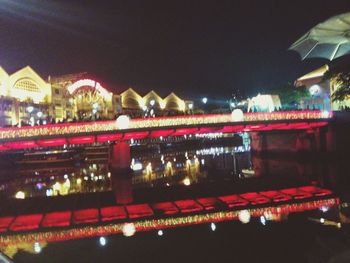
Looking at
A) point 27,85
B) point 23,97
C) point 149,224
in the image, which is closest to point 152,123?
point 149,224

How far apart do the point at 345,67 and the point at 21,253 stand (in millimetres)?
39878

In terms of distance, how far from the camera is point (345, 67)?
45.3m

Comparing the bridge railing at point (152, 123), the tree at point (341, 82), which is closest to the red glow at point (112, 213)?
the bridge railing at point (152, 123)

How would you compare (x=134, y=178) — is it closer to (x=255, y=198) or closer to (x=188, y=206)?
(x=188, y=206)

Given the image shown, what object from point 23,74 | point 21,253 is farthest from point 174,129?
point 23,74

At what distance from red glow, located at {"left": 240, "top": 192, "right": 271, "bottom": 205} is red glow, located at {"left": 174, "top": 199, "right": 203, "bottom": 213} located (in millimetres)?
3151

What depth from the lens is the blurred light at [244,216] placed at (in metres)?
19.2

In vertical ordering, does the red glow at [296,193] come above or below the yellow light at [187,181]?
below

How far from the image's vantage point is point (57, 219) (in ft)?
75.5

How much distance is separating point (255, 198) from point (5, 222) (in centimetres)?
1455

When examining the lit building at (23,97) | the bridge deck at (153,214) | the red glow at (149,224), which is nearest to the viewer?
the red glow at (149,224)

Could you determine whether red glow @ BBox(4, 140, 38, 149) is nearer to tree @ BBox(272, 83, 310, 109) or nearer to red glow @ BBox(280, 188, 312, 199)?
red glow @ BBox(280, 188, 312, 199)

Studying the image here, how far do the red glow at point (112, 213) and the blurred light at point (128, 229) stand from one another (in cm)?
197

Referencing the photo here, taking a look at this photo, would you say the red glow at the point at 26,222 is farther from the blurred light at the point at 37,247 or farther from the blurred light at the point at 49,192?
the blurred light at the point at 49,192
